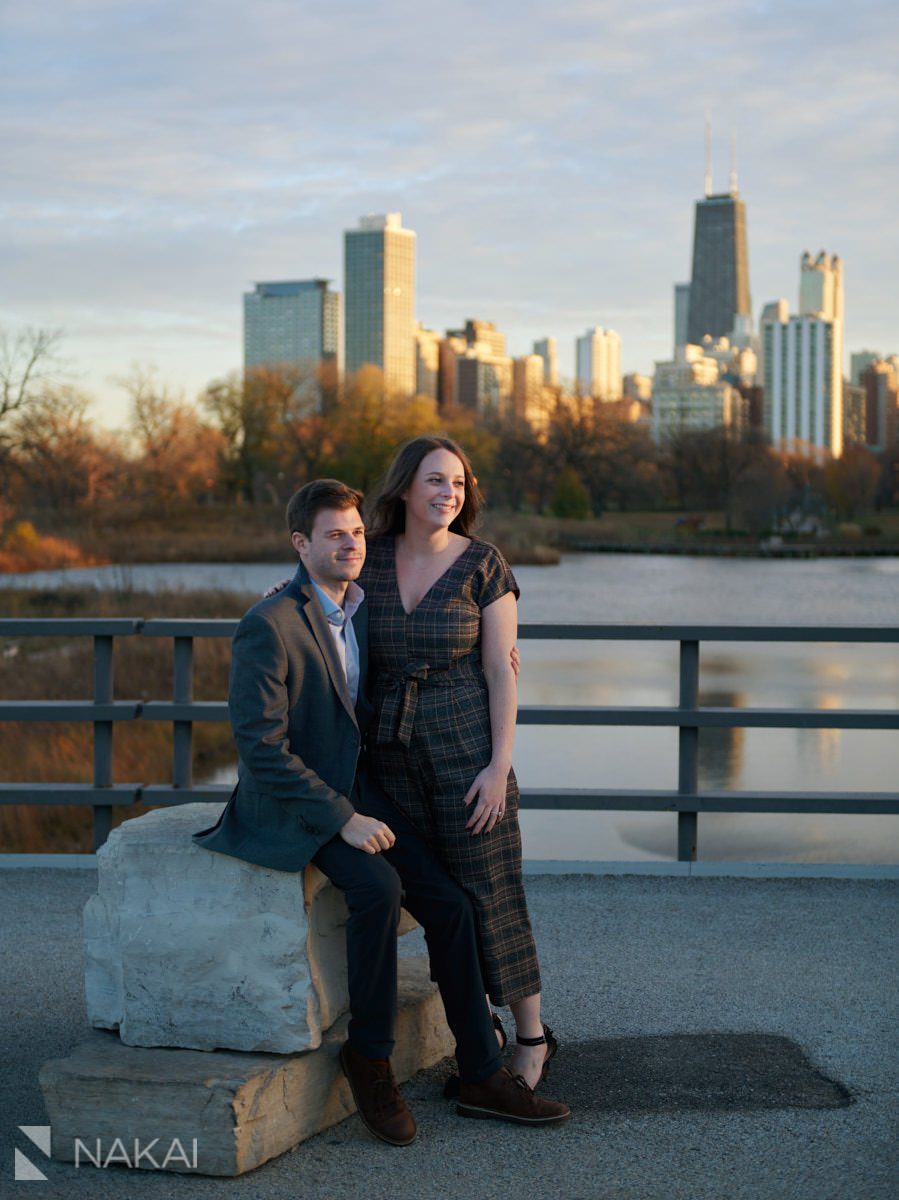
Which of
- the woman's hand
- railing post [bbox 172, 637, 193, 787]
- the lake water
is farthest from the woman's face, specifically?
the lake water

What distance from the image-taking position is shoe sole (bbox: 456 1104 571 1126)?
389 centimetres

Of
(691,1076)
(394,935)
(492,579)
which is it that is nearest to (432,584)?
(492,579)

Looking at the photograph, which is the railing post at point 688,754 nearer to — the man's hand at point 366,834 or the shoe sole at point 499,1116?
the shoe sole at point 499,1116

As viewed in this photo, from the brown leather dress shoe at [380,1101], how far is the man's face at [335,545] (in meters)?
1.24

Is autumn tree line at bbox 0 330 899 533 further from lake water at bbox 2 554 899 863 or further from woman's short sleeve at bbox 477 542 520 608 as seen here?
woman's short sleeve at bbox 477 542 520 608

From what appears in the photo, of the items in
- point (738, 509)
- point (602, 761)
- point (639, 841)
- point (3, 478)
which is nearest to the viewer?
point (639, 841)

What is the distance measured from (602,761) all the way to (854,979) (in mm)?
12682

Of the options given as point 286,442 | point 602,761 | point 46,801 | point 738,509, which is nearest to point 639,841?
point 602,761

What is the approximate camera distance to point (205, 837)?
387cm

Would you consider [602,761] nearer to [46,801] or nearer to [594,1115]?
[46,801]

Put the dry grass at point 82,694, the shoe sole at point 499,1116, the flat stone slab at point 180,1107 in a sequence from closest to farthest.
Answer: the flat stone slab at point 180,1107 < the shoe sole at point 499,1116 < the dry grass at point 82,694

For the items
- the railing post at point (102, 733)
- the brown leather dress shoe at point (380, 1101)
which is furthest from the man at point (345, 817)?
the railing post at point (102, 733)

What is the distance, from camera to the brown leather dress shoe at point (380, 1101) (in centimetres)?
376
